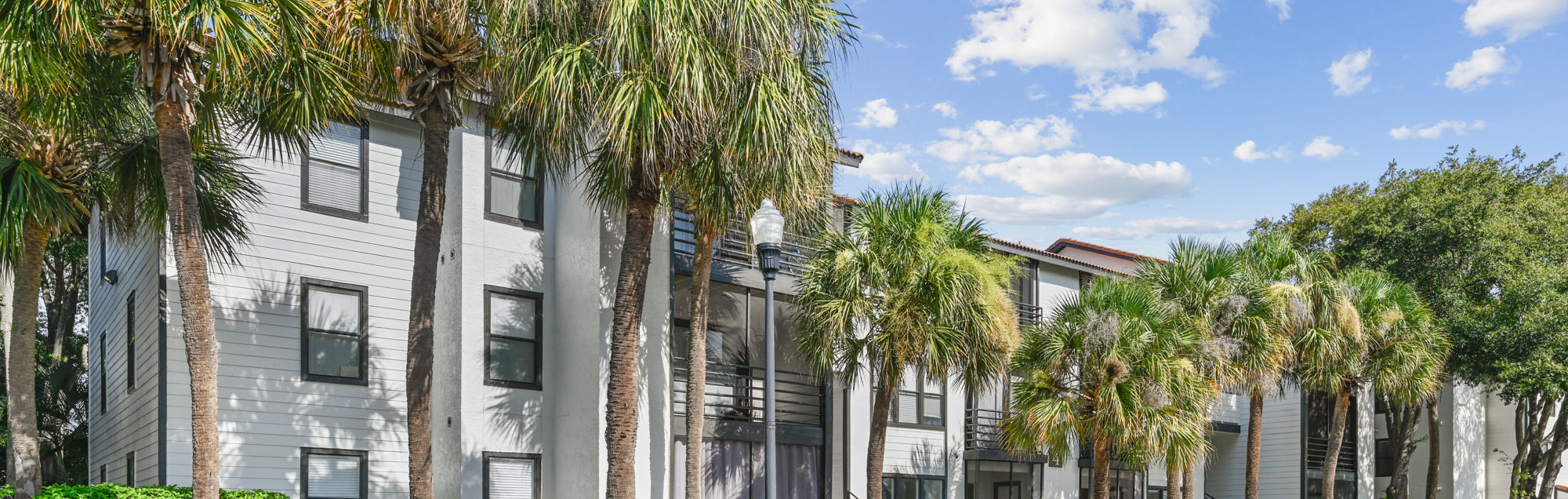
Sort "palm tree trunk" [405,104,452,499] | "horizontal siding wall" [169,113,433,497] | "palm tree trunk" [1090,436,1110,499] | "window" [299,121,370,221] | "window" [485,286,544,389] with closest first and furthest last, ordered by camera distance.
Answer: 1. "palm tree trunk" [405,104,452,499]
2. "horizontal siding wall" [169,113,433,497]
3. "window" [299,121,370,221]
4. "window" [485,286,544,389]
5. "palm tree trunk" [1090,436,1110,499]

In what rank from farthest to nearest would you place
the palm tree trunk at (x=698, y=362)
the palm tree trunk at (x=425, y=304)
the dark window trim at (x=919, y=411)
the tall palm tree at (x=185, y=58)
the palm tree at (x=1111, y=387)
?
1. the dark window trim at (x=919, y=411)
2. the palm tree at (x=1111, y=387)
3. the palm tree trunk at (x=698, y=362)
4. the palm tree trunk at (x=425, y=304)
5. the tall palm tree at (x=185, y=58)

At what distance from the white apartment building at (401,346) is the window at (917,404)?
11.7 ft

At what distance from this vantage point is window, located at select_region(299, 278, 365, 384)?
18.1 m

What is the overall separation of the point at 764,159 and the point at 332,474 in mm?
7956

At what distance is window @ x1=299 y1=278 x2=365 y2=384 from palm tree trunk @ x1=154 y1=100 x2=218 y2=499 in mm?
5428

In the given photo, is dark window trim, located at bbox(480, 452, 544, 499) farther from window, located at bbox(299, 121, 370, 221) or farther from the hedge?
window, located at bbox(299, 121, 370, 221)

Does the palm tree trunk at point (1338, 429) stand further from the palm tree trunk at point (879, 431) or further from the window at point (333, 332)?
the window at point (333, 332)

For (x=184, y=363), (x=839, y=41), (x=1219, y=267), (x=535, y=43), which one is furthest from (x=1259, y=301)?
(x=184, y=363)

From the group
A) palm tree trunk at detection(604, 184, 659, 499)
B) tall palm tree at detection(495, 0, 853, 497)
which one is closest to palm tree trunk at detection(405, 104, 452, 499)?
tall palm tree at detection(495, 0, 853, 497)

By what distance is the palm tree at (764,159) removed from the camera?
50.6ft

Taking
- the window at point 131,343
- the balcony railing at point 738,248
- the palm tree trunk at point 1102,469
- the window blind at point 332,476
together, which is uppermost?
the balcony railing at point 738,248

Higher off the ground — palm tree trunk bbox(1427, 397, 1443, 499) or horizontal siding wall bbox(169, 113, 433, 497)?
horizontal siding wall bbox(169, 113, 433, 497)

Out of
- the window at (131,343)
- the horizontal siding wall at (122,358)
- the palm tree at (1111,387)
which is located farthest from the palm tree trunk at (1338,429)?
the window at (131,343)

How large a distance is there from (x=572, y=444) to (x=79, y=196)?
7.49 metres
